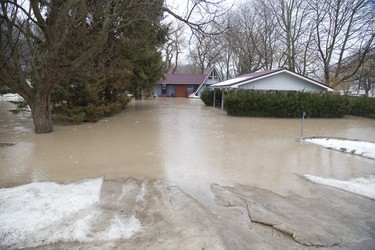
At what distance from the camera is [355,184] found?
556 centimetres

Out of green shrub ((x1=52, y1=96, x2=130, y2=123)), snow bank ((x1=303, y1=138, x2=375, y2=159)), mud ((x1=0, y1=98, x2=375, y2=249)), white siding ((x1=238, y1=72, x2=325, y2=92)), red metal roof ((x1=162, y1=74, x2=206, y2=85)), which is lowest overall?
mud ((x1=0, y1=98, x2=375, y2=249))

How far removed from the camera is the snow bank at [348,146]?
8137mm

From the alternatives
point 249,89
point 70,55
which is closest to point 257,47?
point 249,89

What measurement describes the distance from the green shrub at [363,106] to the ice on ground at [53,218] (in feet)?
64.2

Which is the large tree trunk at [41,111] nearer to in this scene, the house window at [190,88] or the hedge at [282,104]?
the hedge at [282,104]

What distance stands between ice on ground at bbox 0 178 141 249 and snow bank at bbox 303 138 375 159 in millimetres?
7254

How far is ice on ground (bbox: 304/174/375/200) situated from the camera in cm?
516

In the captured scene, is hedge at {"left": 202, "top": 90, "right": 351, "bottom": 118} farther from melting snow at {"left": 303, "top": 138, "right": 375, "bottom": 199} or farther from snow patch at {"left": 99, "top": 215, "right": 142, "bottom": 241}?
snow patch at {"left": 99, "top": 215, "right": 142, "bottom": 241}

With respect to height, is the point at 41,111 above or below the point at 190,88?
below

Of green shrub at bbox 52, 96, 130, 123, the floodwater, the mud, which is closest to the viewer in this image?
the mud

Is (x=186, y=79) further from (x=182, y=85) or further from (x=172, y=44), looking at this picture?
(x=172, y=44)

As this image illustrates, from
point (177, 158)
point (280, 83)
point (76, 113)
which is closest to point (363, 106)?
point (280, 83)

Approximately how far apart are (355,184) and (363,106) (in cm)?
1690

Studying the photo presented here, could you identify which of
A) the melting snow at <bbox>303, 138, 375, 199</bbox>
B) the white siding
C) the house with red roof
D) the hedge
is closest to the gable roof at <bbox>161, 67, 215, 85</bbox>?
the house with red roof
